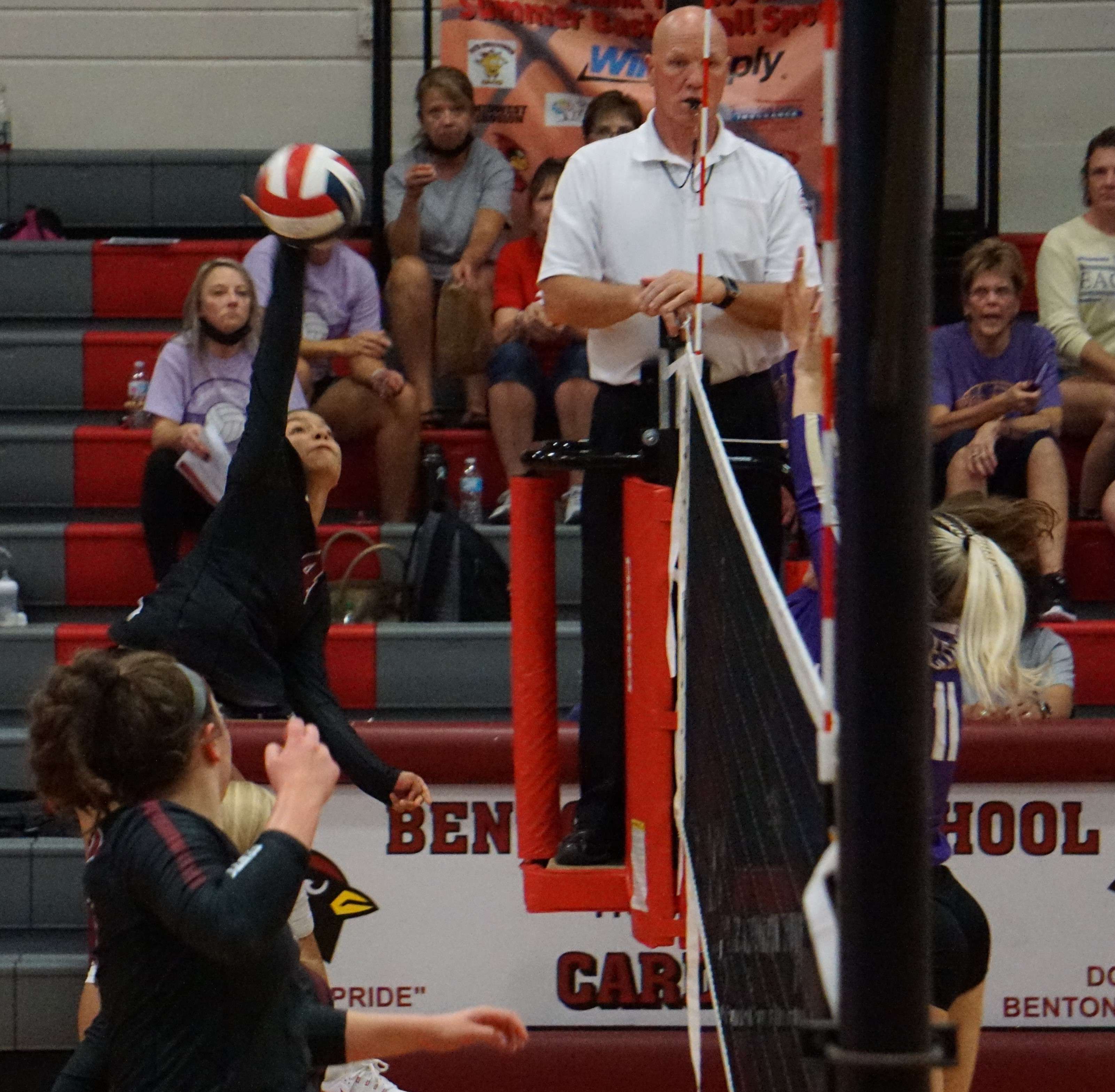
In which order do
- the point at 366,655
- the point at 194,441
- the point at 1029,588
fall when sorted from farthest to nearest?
→ 1. the point at 194,441
2. the point at 366,655
3. the point at 1029,588

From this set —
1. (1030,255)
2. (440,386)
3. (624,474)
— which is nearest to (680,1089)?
(624,474)

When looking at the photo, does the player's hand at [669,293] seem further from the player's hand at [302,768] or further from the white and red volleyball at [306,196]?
the player's hand at [302,768]

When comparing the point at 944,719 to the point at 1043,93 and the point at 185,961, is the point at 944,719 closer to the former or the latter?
the point at 185,961

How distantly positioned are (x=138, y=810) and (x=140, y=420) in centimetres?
449

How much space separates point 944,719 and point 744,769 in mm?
995

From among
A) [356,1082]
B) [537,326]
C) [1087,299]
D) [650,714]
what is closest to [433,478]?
[537,326]

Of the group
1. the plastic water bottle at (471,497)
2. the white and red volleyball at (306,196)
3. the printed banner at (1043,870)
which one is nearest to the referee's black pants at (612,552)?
the white and red volleyball at (306,196)

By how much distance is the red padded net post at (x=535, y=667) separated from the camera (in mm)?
3760

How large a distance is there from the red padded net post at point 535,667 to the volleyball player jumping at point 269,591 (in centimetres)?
26

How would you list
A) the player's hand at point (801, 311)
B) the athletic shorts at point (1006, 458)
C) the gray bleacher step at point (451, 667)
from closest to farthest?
the player's hand at point (801, 311) → the gray bleacher step at point (451, 667) → the athletic shorts at point (1006, 458)

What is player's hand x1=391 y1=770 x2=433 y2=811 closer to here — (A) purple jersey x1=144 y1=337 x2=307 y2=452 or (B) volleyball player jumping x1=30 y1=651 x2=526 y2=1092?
(B) volleyball player jumping x1=30 y1=651 x2=526 y2=1092

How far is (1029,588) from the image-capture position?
503 centimetres

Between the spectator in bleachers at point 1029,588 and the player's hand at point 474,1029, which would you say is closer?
the player's hand at point 474,1029

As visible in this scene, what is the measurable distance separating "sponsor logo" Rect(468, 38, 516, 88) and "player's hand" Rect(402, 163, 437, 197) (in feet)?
2.55
